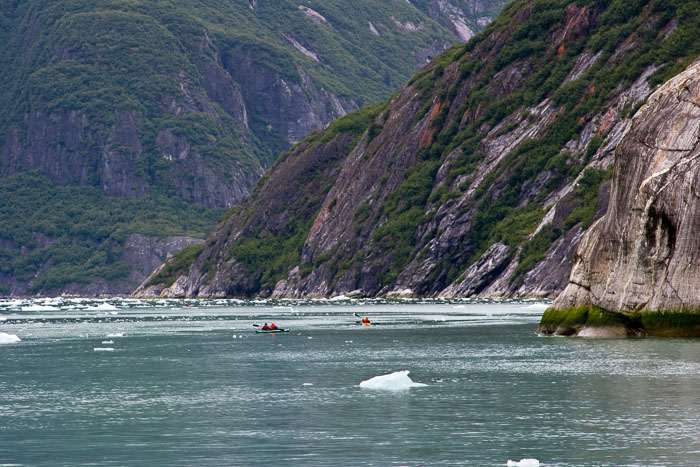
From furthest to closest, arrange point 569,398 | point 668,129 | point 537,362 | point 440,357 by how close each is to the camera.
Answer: point 668,129, point 440,357, point 537,362, point 569,398

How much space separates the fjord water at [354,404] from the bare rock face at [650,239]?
2327 millimetres

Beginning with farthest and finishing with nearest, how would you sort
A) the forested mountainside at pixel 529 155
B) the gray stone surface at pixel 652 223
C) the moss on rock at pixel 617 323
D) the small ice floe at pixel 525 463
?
the forested mountainside at pixel 529 155 < the moss on rock at pixel 617 323 < the gray stone surface at pixel 652 223 < the small ice floe at pixel 525 463

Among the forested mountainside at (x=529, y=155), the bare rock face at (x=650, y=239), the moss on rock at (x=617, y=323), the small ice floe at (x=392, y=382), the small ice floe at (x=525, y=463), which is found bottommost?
the small ice floe at (x=525, y=463)

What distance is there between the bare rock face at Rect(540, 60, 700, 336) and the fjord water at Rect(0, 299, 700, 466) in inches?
91.6

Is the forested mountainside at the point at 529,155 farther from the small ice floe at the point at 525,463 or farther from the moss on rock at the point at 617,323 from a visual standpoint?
the small ice floe at the point at 525,463

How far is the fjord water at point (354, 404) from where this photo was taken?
28.4 m

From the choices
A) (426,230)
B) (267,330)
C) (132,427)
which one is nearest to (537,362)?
(132,427)

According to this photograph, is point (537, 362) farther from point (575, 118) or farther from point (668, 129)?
point (575, 118)

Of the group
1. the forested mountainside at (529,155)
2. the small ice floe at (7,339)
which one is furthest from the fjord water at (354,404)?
the forested mountainside at (529,155)

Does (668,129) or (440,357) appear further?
(668,129)

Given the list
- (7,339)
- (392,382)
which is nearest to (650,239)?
(392,382)

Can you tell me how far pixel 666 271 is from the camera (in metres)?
58.8

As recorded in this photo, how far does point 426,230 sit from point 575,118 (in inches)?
1317

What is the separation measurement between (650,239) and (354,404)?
29010 millimetres
